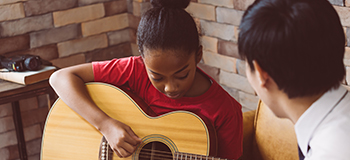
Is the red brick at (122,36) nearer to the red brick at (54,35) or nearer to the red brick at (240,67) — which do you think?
the red brick at (54,35)

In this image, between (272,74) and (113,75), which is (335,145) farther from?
(113,75)

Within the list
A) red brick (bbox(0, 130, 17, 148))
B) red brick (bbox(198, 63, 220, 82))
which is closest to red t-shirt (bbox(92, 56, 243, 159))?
red brick (bbox(198, 63, 220, 82))

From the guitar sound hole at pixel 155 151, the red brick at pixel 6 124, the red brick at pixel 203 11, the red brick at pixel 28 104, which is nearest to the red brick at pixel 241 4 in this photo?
the red brick at pixel 203 11

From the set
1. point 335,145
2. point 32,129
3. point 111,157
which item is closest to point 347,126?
point 335,145

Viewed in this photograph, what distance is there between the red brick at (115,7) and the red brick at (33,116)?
0.66 meters

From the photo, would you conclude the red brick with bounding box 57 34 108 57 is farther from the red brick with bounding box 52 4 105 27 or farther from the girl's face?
the girl's face

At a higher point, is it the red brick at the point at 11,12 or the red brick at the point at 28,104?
the red brick at the point at 11,12

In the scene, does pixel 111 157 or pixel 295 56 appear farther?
pixel 111 157

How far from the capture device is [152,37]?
1115 millimetres

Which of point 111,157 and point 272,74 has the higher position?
point 272,74

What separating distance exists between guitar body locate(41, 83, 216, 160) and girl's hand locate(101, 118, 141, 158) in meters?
0.02

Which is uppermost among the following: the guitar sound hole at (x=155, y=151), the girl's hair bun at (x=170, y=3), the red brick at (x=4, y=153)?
the girl's hair bun at (x=170, y=3)

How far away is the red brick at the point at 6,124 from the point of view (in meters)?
2.05

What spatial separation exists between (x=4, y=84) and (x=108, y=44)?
72 cm
